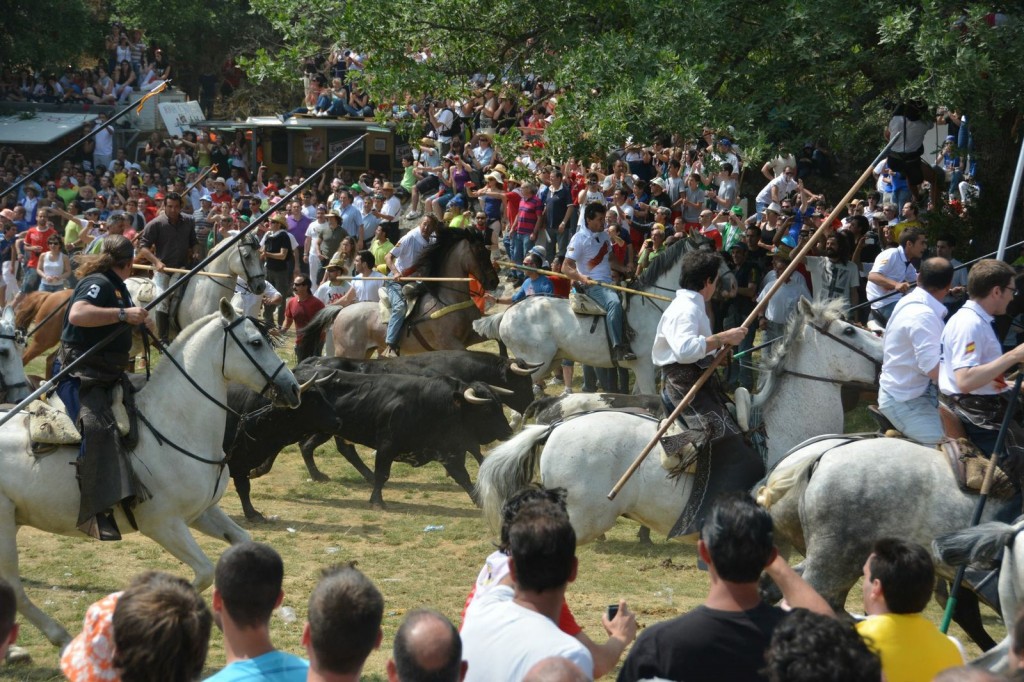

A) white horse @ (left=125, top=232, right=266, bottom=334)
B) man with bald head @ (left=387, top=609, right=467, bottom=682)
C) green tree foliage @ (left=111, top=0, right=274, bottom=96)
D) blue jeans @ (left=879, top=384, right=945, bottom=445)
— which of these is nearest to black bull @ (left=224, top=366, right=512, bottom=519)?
white horse @ (left=125, top=232, right=266, bottom=334)

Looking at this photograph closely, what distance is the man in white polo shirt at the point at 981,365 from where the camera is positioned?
6.52 m

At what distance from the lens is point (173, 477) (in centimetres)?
777

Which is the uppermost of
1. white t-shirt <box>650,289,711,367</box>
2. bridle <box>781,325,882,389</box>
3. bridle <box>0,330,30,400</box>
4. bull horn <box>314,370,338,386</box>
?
white t-shirt <box>650,289,711,367</box>

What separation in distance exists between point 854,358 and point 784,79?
499cm

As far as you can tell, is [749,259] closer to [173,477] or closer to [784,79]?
[784,79]

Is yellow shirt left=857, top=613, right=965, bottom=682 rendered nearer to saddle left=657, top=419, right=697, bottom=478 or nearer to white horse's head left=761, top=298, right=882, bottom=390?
saddle left=657, top=419, right=697, bottom=478

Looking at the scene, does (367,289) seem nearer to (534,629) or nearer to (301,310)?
(301,310)

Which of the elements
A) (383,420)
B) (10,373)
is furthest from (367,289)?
(10,373)

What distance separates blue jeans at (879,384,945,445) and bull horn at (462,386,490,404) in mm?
4921

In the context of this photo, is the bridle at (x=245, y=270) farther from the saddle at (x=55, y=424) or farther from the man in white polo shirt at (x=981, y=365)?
the man in white polo shirt at (x=981, y=365)

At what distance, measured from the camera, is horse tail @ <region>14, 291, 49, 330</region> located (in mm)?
14742

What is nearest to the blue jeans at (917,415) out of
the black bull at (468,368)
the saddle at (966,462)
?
the saddle at (966,462)

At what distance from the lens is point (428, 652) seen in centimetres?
346

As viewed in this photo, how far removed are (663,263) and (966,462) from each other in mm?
7061
